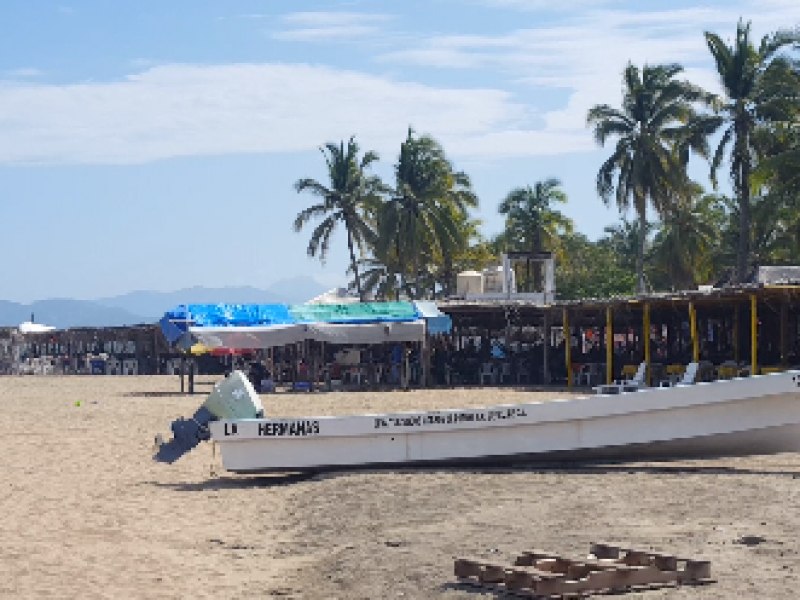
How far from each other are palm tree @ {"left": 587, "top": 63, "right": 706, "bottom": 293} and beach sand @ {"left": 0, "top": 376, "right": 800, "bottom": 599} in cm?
3112

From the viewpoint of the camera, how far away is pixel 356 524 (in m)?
12.0

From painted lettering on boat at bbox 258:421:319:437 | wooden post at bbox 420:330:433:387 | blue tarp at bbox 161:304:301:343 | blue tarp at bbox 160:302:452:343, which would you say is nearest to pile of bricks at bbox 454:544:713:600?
painted lettering on boat at bbox 258:421:319:437

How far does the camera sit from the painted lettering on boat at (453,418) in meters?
14.5

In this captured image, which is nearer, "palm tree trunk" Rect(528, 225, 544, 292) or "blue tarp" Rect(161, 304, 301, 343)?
"blue tarp" Rect(161, 304, 301, 343)

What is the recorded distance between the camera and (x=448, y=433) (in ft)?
48.0

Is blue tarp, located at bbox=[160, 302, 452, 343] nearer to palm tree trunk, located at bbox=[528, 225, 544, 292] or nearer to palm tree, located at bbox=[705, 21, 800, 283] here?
palm tree, located at bbox=[705, 21, 800, 283]

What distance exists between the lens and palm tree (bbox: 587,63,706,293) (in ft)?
148

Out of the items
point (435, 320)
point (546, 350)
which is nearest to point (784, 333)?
point (546, 350)

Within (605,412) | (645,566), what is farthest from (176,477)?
(645,566)

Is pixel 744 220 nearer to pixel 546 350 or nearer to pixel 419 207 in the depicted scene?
pixel 546 350

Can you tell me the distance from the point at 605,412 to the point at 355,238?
40767 millimetres

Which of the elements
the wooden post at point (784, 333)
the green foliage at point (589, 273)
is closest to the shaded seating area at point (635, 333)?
the wooden post at point (784, 333)

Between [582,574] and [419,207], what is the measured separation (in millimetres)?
43478

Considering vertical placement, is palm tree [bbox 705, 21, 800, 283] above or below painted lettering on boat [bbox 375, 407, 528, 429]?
above
